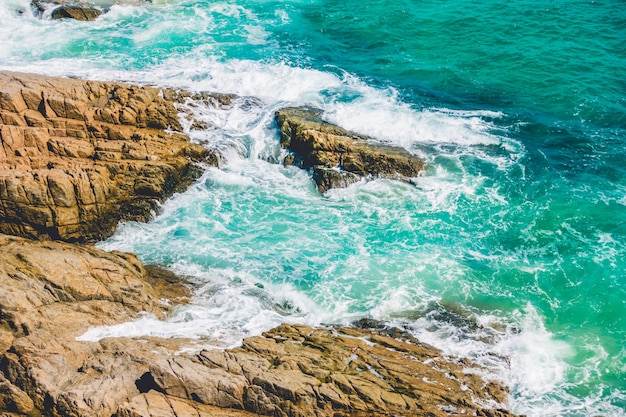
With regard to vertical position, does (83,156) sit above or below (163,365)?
above

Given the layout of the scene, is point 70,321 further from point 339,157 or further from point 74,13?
point 74,13

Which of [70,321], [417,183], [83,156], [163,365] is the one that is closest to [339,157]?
[417,183]

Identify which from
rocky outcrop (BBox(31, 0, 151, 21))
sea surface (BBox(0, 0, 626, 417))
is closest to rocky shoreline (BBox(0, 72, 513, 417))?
sea surface (BBox(0, 0, 626, 417))

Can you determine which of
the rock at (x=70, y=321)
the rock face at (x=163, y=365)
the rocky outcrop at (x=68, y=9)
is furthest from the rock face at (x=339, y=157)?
the rocky outcrop at (x=68, y=9)

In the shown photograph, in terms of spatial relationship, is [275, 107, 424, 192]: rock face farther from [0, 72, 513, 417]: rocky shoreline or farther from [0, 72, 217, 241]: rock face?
[0, 72, 217, 241]: rock face

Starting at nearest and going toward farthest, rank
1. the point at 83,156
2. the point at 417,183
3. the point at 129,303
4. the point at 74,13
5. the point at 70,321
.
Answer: the point at 70,321
the point at 129,303
the point at 83,156
the point at 417,183
the point at 74,13

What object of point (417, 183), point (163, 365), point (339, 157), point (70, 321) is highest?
point (339, 157)

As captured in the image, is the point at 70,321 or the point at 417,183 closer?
the point at 70,321

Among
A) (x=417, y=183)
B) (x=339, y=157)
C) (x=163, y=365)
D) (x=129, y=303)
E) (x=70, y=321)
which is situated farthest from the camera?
(x=339, y=157)
